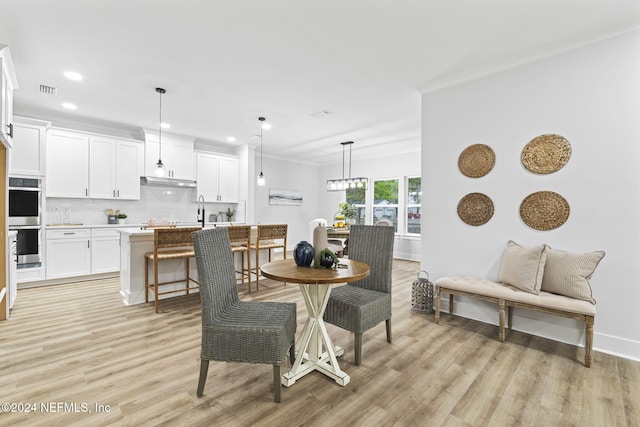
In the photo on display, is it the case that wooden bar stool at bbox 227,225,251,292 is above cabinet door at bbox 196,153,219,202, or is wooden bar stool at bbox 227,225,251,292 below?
below

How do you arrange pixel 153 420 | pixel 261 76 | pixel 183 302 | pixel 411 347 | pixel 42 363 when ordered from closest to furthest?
pixel 153 420 < pixel 42 363 < pixel 411 347 < pixel 261 76 < pixel 183 302

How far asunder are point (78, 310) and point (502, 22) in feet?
16.9

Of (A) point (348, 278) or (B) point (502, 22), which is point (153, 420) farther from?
(B) point (502, 22)

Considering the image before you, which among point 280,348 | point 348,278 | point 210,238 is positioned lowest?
point 280,348

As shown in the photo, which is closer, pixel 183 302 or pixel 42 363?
pixel 42 363

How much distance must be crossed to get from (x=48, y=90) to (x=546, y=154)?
578 cm

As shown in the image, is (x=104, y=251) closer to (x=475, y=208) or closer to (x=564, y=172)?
(x=475, y=208)

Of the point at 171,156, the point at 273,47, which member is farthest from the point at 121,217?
the point at 273,47

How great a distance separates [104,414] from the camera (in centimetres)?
174

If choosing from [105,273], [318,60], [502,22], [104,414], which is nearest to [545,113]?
[502,22]

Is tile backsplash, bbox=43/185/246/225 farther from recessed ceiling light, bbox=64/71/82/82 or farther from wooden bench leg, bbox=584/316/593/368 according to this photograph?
wooden bench leg, bbox=584/316/593/368

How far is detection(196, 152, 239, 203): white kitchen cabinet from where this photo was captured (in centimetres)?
637

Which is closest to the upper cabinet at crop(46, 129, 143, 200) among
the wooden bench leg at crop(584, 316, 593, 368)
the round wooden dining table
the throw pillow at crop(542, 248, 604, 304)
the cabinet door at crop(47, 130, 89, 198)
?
the cabinet door at crop(47, 130, 89, 198)

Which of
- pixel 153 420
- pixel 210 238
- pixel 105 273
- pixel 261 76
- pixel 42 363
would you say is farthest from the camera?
pixel 105 273
